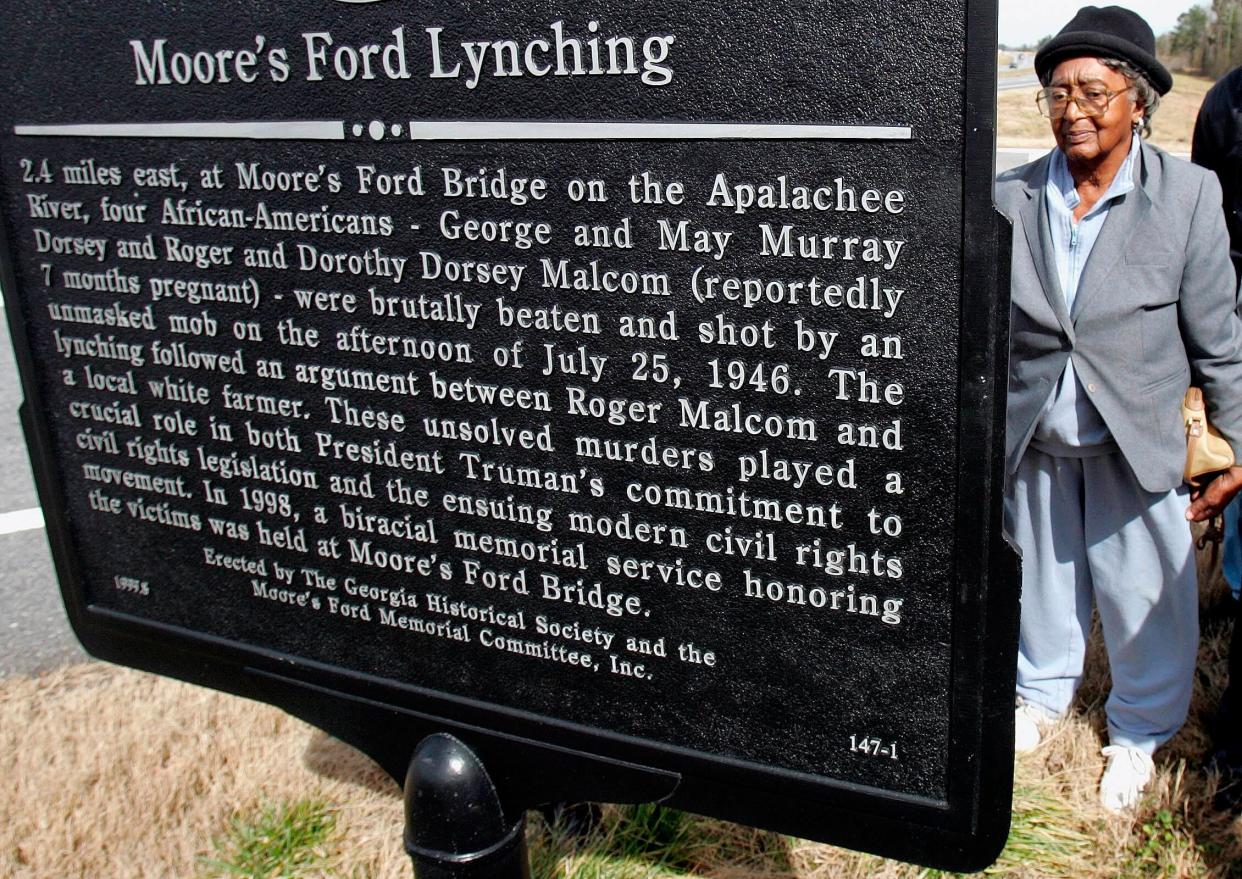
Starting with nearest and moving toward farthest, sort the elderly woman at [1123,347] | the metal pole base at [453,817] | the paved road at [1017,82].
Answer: the metal pole base at [453,817]
the elderly woman at [1123,347]
the paved road at [1017,82]

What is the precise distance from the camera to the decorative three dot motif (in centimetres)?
184

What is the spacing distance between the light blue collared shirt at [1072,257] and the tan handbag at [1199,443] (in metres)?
0.19

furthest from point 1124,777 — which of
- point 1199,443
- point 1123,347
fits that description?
point 1123,347

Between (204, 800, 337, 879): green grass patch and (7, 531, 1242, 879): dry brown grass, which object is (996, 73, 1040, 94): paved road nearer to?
(7, 531, 1242, 879): dry brown grass

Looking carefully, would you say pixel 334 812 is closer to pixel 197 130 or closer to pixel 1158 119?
pixel 197 130

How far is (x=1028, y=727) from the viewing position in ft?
11.3

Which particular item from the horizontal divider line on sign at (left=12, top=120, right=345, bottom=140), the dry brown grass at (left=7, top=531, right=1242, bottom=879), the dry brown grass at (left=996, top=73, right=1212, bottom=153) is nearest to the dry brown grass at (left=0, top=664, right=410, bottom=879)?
the dry brown grass at (left=7, top=531, right=1242, bottom=879)

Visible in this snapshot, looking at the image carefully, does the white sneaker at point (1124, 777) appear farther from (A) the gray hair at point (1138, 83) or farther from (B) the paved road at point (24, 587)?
(B) the paved road at point (24, 587)

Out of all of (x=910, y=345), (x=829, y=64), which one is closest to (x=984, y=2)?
(x=829, y=64)

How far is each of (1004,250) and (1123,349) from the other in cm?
166

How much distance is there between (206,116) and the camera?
78.9 inches

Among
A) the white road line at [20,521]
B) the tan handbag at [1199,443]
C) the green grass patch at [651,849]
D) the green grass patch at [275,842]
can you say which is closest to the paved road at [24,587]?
the white road line at [20,521]

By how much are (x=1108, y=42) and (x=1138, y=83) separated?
Result: 15 cm

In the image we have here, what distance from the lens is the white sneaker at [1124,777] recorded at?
3.18 metres
